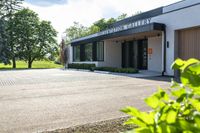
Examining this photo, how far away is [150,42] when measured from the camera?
18891 millimetres

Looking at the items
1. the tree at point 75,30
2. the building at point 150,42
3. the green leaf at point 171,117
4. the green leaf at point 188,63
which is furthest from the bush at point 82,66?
the tree at point 75,30

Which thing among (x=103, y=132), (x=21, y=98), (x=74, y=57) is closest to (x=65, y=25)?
(x=74, y=57)

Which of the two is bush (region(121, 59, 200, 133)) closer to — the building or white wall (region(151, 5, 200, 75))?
the building

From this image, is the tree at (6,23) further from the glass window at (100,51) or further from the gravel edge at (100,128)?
the gravel edge at (100,128)

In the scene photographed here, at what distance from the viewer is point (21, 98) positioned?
7625 mm

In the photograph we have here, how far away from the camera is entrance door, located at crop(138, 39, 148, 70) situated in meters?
19.8

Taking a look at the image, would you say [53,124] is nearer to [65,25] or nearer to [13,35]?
Result: [13,35]

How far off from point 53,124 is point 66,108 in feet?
4.68

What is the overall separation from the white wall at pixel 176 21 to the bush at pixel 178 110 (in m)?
12.3

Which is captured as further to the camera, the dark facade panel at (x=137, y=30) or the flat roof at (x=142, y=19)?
the flat roof at (x=142, y=19)

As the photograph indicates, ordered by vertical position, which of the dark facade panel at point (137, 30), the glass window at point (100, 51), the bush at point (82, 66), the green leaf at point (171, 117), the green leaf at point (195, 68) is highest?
the dark facade panel at point (137, 30)

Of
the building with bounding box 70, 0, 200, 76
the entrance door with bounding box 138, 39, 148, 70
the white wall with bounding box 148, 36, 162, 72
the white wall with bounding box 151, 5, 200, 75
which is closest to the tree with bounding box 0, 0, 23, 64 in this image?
the building with bounding box 70, 0, 200, 76

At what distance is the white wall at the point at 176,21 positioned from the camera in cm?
1261

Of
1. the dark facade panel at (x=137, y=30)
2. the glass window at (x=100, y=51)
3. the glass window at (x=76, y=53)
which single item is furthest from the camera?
the glass window at (x=76, y=53)
